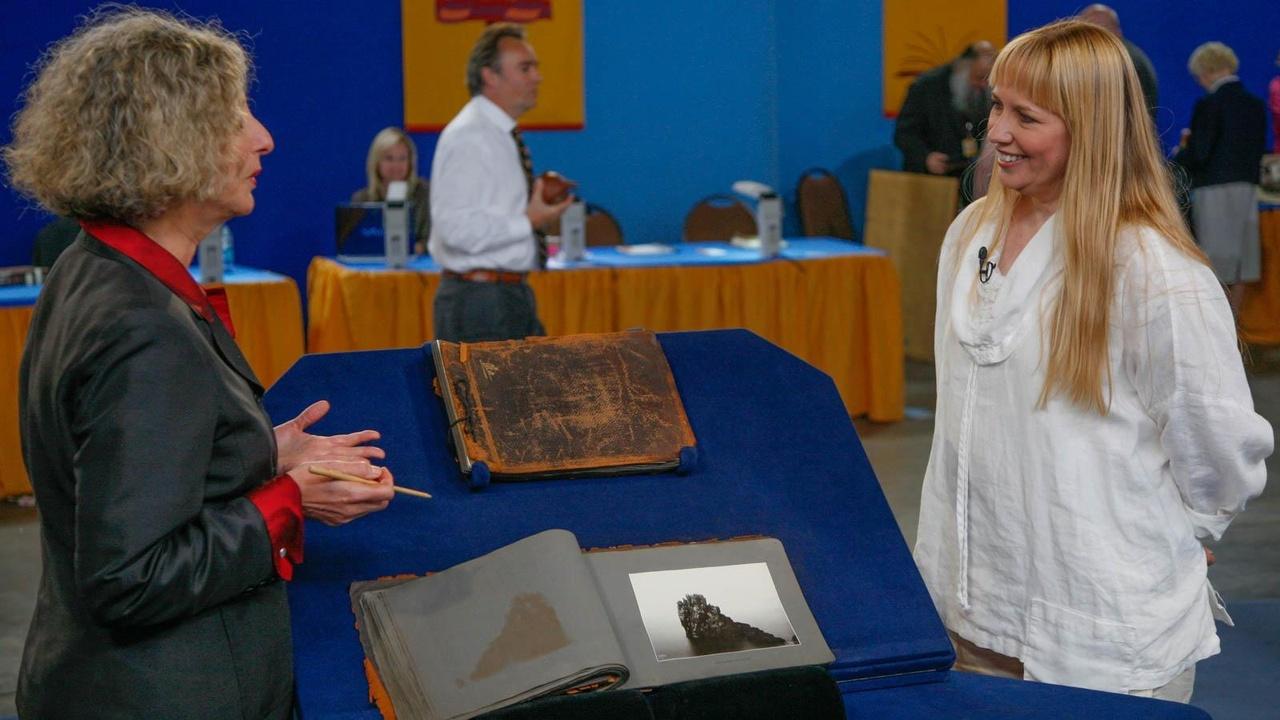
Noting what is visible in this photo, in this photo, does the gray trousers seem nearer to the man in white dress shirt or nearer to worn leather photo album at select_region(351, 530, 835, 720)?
the man in white dress shirt

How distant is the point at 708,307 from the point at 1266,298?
12.0 feet

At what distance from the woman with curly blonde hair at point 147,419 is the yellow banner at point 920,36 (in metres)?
6.86

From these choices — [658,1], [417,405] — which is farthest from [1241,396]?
[658,1]

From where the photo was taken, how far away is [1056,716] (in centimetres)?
145

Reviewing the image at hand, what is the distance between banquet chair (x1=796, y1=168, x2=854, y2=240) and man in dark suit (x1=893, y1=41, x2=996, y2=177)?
44 centimetres

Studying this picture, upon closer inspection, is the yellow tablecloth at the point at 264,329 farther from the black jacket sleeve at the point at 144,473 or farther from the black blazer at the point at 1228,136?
the black blazer at the point at 1228,136

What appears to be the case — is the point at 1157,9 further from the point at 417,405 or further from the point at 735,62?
the point at 417,405

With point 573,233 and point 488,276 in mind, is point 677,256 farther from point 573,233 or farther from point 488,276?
point 488,276

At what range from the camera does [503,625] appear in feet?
4.72

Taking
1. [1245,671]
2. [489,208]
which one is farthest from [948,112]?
[1245,671]

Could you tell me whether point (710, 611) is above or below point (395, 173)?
below

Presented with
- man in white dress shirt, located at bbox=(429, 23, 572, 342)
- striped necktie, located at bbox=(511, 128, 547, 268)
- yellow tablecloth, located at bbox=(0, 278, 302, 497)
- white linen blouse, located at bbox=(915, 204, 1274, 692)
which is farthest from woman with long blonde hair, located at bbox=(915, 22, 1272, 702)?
yellow tablecloth, located at bbox=(0, 278, 302, 497)

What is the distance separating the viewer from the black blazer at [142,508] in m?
1.21

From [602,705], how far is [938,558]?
639 mm
